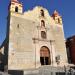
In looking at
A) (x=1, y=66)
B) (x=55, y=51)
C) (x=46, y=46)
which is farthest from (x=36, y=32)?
(x=1, y=66)

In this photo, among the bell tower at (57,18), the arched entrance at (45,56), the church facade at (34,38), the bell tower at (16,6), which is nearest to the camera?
the church facade at (34,38)

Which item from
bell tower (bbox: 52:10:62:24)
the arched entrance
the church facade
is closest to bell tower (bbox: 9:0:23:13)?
the church facade

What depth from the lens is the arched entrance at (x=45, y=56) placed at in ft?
82.6

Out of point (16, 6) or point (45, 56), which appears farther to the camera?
point (45, 56)

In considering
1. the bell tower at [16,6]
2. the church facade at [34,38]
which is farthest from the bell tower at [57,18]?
the bell tower at [16,6]

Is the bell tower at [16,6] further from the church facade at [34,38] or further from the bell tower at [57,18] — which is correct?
the bell tower at [57,18]

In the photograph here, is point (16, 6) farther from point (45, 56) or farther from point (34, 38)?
point (45, 56)

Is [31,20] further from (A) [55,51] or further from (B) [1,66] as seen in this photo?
(B) [1,66]

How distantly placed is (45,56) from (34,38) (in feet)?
Answer: 12.5

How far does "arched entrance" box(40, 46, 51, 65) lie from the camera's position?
25184 mm

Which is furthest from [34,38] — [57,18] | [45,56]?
[57,18]

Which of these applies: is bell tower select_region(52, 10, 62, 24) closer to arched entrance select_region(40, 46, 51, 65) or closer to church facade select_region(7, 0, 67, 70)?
church facade select_region(7, 0, 67, 70)

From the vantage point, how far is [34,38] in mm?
24391

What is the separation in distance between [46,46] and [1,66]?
8.45 metres
